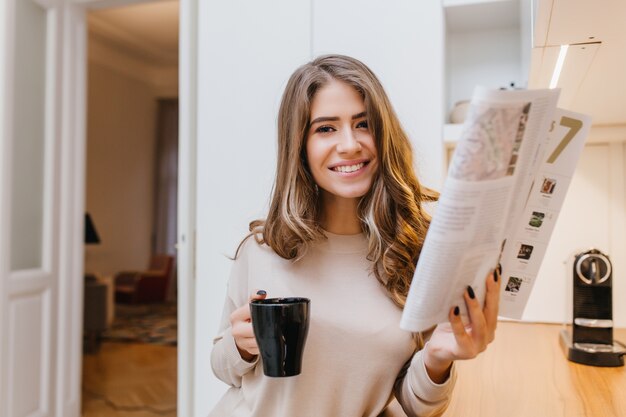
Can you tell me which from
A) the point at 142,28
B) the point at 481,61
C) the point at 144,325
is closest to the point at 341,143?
the point at 481,61

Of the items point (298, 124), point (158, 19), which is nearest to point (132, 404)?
point (298, 124)

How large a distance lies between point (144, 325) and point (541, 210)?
5961 millimetres

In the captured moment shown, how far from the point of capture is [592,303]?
61.5 inches

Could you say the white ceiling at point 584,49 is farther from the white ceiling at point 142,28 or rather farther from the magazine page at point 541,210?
the white ceiling at point 142,28

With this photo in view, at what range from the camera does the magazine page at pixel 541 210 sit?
25.9 inches

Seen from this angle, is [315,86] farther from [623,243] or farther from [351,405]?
[623,243]

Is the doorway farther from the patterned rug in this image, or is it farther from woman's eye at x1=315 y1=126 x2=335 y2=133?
woman's eye at x1=315 y1=126 x2=335 y2=133

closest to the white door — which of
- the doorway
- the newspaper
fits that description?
the doorway

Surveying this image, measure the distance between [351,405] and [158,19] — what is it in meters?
5.27

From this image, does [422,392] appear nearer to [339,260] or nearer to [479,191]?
[339,260]

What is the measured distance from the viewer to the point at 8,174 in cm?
240

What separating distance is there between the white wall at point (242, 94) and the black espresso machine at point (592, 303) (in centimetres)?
87

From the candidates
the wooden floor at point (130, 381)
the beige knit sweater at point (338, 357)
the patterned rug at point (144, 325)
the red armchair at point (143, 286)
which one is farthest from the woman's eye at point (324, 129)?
the red armchair at point (143, 286)

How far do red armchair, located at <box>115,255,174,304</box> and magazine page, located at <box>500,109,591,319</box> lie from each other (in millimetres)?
6139
